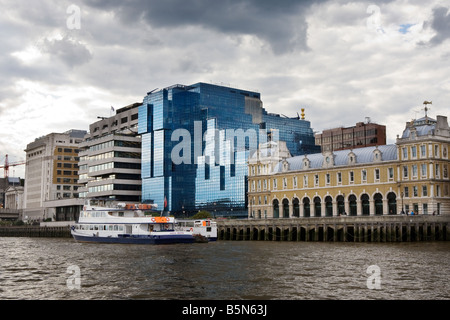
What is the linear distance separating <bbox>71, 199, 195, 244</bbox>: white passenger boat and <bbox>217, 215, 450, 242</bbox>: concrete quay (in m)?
18.3

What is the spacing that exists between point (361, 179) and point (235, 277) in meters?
76.1

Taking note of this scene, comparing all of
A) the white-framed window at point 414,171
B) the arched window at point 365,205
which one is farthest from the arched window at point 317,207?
the white-framed window at point 414,171

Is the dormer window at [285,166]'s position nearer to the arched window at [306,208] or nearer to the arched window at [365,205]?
the arched window at [306,208]

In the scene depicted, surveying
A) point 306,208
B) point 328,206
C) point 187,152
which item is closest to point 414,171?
point 328,206

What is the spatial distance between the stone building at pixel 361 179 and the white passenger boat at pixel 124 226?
38.2 metres

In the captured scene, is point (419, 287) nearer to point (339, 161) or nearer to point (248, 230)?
point (248, 230)

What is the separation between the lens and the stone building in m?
103

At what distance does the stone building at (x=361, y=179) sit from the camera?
103 meters

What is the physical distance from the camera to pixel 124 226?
9331 cm

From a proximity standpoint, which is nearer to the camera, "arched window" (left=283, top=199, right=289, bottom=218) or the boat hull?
the boat hull

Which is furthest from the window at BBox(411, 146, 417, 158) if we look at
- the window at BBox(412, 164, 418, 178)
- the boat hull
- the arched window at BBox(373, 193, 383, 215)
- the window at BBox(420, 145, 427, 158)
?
Answer: the boat hull

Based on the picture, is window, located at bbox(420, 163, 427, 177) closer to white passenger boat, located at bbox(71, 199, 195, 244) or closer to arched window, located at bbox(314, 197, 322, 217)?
arched window, located at bbox(314, 197, 322, 217)

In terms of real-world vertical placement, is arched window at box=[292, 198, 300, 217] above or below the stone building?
below
